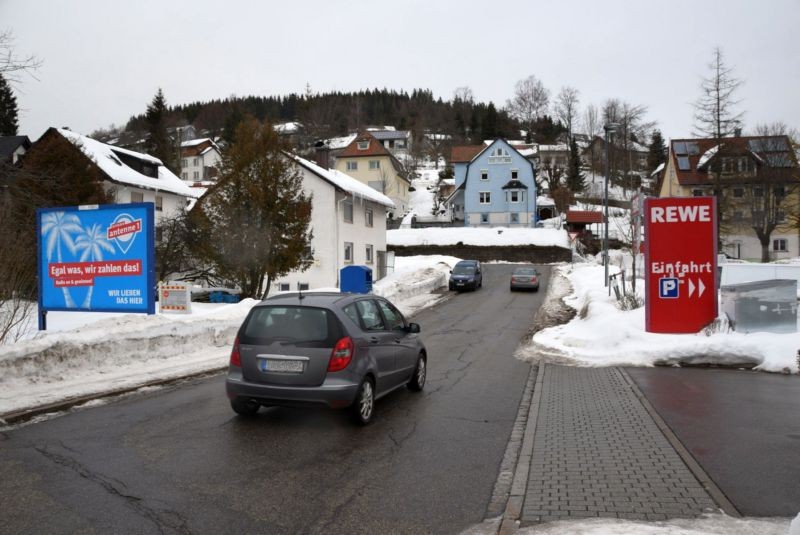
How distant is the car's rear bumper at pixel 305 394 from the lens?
21.7 feet

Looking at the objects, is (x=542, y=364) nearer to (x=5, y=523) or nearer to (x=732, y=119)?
(x=5, y=523)

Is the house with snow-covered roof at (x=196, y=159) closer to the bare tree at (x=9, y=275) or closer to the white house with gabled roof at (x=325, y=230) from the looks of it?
the white house with gabled roof at (x=325, y=230)

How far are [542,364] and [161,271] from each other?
19557mm

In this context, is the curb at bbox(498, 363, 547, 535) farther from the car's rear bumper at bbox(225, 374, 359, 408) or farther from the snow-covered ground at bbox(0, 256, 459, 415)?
the snow-covered ground at bbox(0, 256, 459, 415)

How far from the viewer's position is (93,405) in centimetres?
800

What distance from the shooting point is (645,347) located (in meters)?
12.1

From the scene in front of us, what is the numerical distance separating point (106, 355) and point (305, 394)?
18.5 feet

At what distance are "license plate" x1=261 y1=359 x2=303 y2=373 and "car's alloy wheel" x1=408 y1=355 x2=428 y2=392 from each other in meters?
2.60

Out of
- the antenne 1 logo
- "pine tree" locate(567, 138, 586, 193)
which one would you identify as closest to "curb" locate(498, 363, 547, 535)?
the antenne 1 logo

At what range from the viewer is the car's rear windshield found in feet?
22.5

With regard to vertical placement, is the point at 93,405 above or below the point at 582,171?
below

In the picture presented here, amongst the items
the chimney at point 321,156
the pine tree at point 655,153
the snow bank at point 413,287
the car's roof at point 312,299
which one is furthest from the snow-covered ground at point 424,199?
the car's roof at point 312,299

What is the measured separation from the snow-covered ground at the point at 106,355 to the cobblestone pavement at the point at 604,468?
6632mm

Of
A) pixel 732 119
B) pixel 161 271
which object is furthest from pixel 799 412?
pixel 732 119
